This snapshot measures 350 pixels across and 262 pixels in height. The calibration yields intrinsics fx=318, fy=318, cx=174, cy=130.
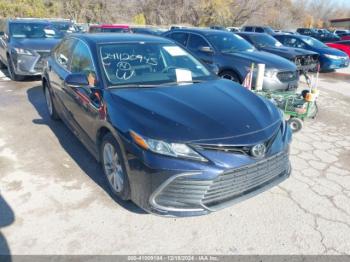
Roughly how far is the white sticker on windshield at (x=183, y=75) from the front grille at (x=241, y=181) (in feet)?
4.71

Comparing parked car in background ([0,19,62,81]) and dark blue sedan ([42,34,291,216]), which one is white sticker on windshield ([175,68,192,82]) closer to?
dark blue sedan ([42,34,291,216])

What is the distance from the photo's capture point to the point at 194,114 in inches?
115

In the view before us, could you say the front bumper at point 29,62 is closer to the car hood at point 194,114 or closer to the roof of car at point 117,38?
the roof of car at point 117,38

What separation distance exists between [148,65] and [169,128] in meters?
1.39

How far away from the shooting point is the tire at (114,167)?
9.66 ft

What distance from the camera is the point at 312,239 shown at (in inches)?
111

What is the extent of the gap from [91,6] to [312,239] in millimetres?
36295

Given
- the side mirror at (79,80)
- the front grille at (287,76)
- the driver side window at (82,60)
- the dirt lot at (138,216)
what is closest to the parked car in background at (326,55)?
the front grille at (287,76)

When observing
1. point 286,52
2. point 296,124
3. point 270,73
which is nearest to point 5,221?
point 296,124

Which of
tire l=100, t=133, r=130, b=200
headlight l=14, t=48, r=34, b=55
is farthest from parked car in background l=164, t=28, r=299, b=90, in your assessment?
tire l=100, t=133, r=130, b=200

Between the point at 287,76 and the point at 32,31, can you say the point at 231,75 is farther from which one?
the point at 32,31

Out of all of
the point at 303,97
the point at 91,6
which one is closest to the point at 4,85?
the point at 303,97

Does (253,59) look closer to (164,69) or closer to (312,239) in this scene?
(164,69)

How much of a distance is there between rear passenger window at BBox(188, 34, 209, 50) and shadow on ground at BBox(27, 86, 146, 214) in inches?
152
